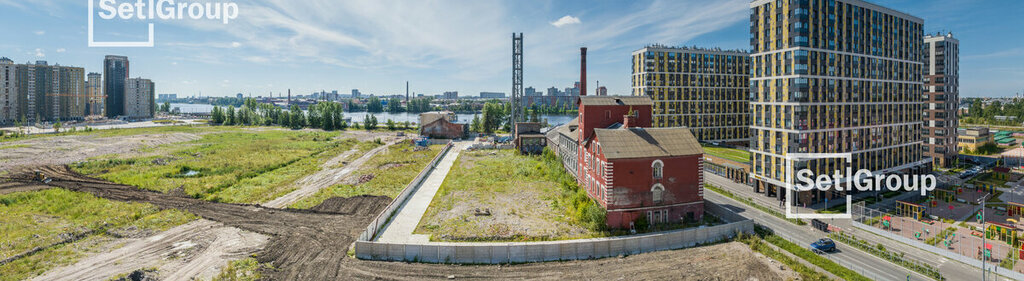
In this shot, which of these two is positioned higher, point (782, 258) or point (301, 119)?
point (301, 119)

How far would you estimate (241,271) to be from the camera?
2741 cm

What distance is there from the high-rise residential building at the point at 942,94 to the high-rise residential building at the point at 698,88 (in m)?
28.1

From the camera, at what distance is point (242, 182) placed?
55188 millimetres

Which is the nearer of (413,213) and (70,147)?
(413,213)

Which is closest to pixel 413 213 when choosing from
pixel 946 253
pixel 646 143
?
pixel 646 143

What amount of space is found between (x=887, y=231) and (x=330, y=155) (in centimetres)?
7814

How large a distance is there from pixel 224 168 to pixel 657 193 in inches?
2351

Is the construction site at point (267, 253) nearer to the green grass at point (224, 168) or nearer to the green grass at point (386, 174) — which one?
the green grass at point (386, 174)

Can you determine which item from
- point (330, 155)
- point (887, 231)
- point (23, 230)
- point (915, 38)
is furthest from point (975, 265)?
point (330, 155)

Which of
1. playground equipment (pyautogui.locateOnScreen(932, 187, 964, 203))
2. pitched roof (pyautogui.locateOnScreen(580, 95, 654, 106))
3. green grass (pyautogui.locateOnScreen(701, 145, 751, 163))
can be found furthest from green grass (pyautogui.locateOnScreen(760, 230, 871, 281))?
green grass (pyautogui.locateOnScreen(701, 145, 751, 163))

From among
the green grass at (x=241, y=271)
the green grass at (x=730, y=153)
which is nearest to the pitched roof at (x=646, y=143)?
the green grass at (x=241, y=271)

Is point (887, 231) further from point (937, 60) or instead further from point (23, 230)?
point (23, 230)

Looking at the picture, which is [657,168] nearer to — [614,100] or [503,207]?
[614,100]

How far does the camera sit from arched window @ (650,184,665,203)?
3695 cm
